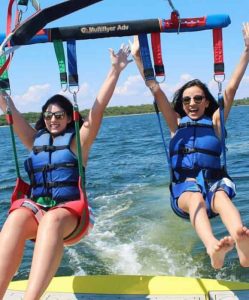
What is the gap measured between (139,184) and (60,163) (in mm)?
8290

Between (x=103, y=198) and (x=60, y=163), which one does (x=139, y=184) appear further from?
(x=60, y=163)

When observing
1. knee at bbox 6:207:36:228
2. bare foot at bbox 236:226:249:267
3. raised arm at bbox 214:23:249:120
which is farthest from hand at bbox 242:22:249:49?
knee at bbox 6:207:36:228

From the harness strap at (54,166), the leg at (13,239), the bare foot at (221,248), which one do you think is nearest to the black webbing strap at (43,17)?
the harness strap at (54,166)

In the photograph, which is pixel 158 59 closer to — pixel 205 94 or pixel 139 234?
pixel 205 94

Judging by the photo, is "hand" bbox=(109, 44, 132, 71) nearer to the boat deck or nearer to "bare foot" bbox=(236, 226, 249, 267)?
"bare foot" bbox=(236, 226, 249, 267)

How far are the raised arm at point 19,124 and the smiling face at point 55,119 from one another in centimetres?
20

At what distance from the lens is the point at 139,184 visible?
40.5ft

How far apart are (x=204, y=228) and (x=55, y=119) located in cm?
156

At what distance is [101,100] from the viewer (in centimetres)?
394

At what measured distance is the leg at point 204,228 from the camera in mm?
3276

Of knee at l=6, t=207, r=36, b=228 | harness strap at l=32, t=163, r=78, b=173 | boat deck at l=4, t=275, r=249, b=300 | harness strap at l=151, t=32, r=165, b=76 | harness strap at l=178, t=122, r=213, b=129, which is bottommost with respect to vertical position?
boat deck at l=4, t=275, r=249, b=300

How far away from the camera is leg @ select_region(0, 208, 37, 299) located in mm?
3232

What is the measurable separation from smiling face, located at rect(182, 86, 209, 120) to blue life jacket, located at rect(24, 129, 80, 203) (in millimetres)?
1063

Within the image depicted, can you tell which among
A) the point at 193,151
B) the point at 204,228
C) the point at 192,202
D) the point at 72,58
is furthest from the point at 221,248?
the point at 72,58
